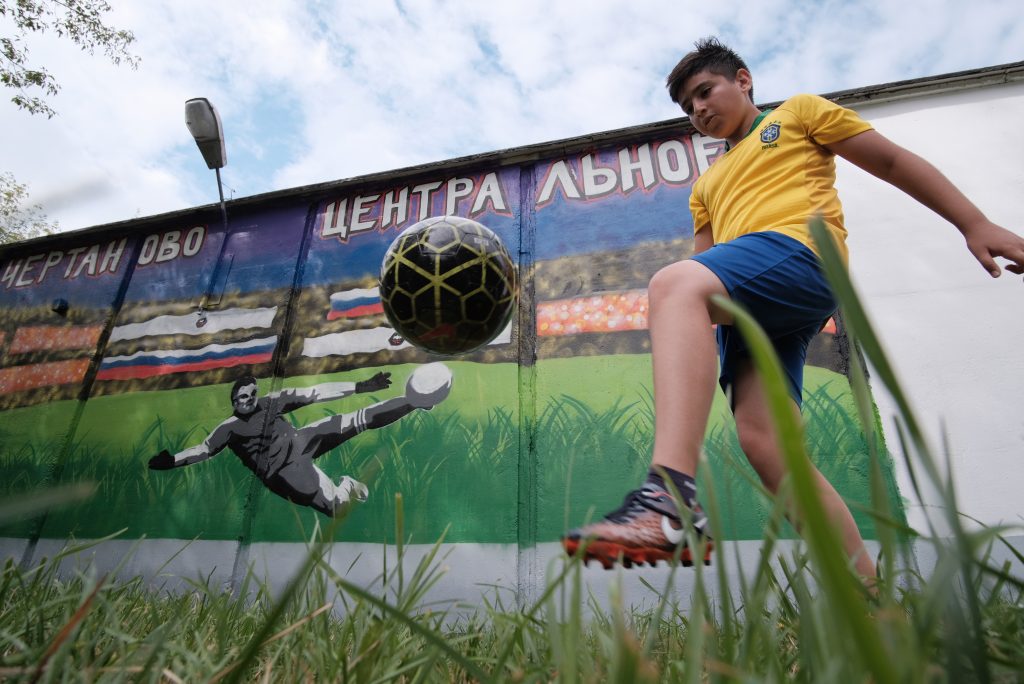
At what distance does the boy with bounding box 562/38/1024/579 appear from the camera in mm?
937

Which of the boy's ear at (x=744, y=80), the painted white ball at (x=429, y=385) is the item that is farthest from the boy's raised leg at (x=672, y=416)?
the painted white ball at (x=429, y=385)

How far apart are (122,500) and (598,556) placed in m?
3.84

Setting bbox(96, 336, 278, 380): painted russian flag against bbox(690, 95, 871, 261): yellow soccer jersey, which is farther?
bbox(96, 336, 278, 380): painted russian flag

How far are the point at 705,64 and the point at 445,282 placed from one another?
1.13m

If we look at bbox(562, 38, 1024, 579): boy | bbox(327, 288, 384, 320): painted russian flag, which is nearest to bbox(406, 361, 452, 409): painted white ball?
bbox(327, 288, 384, 320): painted russian flag

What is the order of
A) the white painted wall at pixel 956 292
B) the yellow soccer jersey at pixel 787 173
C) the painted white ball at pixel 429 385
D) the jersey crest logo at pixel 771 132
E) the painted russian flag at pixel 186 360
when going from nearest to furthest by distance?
1. the yellow soccer jersey at pixel 787 173
2. the jersey crest logo at pixel 771 132
3. the white painted wall at pixel 956 292
4. the painted white ball at pixel 429 385
5. the painted russian flag at pixel 186 360

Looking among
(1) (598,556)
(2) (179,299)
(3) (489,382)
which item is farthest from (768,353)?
(2) (179,299)

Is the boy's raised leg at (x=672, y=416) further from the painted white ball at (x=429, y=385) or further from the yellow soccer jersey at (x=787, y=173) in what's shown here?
the painted white ball at (x=429, y=385)

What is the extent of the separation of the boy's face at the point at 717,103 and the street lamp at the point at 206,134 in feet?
11.2

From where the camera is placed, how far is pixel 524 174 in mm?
3824

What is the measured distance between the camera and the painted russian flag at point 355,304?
11.9ft

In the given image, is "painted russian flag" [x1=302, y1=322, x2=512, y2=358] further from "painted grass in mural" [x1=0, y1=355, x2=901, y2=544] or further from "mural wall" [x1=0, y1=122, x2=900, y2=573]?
"painted grass in mural" [x1=0, y1=355, x2=901, y2=544]

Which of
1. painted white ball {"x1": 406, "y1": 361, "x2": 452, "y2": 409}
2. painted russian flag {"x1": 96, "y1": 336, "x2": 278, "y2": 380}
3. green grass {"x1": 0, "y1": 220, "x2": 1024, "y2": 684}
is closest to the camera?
green grass {"x1": 0, "y1": 220, "x2": 1024, "y2": 684}

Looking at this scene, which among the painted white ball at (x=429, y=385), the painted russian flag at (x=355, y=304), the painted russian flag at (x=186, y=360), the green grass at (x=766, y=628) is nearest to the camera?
the green grass at (x=766, y=628)
